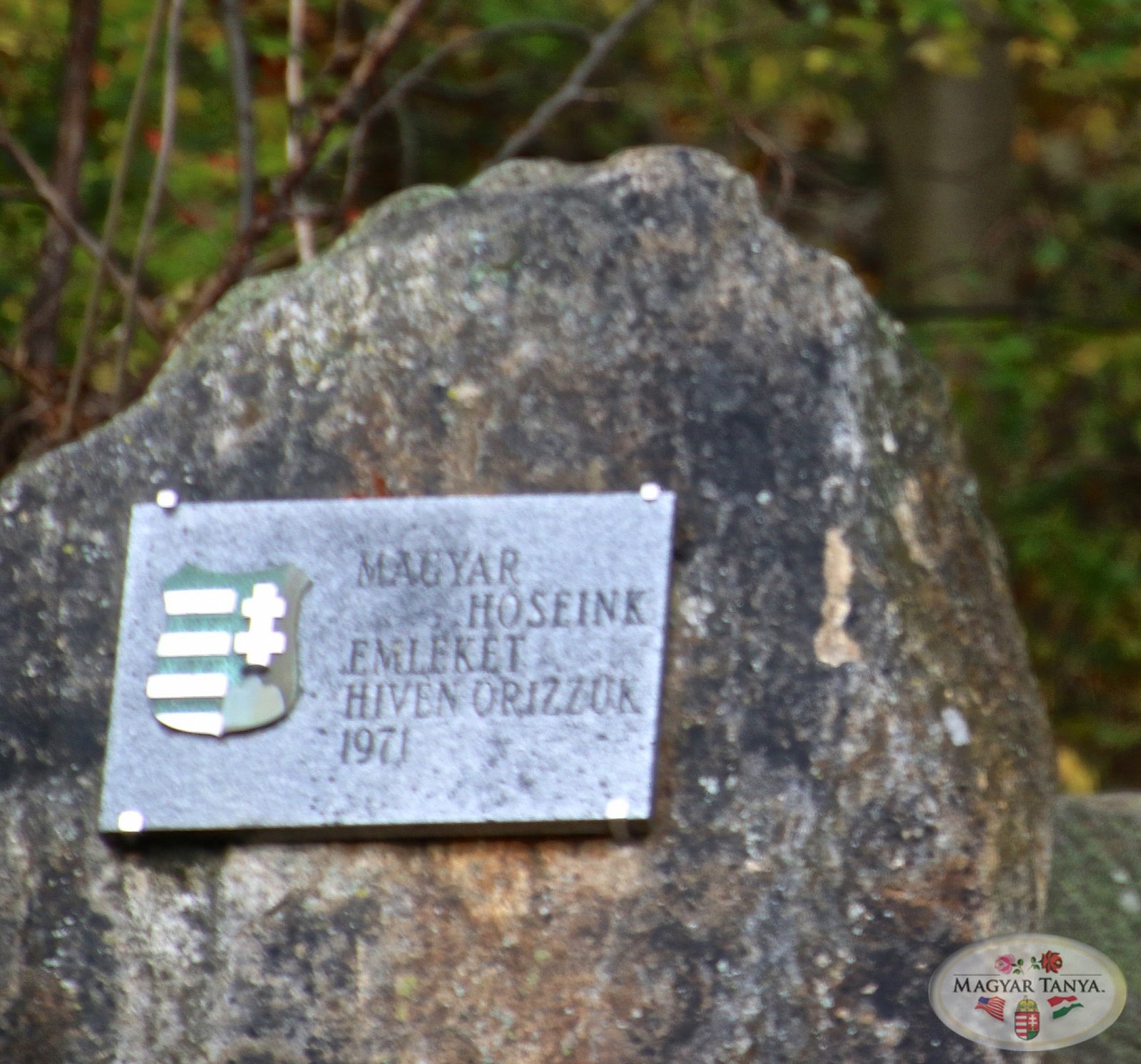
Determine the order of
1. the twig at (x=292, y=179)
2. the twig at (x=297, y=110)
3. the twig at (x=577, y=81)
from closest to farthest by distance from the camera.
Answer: the twig at (x=292, y=179) → the twig at (x=297, y=110) → the twig at (x=577, y=81)

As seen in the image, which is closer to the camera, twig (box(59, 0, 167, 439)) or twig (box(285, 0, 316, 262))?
twig (box(59, 0, 167, 439))

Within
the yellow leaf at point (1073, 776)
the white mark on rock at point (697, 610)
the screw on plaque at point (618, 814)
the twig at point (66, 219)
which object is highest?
the twig at point (66, 219)

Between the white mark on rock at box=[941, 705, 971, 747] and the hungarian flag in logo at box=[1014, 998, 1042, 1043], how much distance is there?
12.1 inches

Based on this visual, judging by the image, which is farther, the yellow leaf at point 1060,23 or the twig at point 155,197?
the yellow leaf at point 1060,23

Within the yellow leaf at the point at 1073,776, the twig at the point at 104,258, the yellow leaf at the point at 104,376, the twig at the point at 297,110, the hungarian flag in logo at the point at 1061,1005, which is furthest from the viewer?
the yellow leaf at the point at 1073,776

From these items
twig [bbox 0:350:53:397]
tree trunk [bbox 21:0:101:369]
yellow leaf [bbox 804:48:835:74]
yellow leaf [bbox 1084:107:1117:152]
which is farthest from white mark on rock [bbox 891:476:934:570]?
yellow leaf [bbox 1084:107:1117:152]

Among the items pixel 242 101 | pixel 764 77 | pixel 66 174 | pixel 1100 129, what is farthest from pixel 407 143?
pixel 1100 129

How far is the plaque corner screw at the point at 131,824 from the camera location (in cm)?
201

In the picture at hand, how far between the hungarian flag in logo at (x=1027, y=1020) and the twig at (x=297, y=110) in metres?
1.92

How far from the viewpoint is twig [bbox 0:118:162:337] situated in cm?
316

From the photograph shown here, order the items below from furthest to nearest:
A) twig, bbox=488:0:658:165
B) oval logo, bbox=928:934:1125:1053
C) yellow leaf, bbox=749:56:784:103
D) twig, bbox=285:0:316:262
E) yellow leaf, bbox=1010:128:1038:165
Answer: yellow leaf, bbox=1010:128:1038:165 → yellow leaf, bbox=749:56:784:103 → twig, bbox=488:0:658:165 → twig, bbox=285:0:316:262 → oval logo, bbox=928:934:1125:1053

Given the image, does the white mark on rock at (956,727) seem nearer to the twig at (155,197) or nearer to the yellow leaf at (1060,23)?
the twig at (155,197)

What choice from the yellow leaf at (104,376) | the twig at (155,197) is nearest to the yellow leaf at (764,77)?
the yellow leaf at (104,376)

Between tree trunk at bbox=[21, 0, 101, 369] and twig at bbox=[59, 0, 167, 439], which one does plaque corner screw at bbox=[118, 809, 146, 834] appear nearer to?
twig at bbox=[59, 0, 167, 439]
